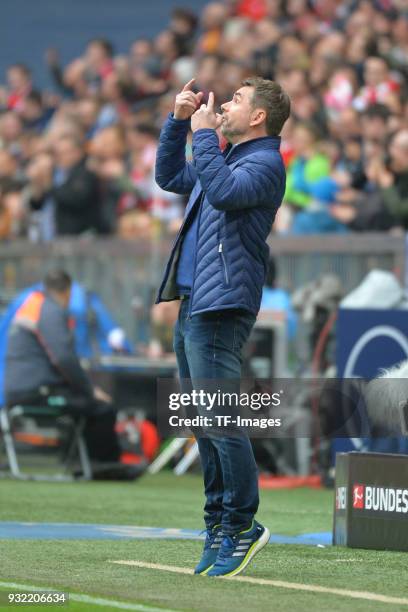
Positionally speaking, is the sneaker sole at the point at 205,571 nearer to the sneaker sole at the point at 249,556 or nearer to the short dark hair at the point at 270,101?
the sneaker sole at the point at 249,556

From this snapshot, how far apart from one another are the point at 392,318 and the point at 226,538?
5.73 m

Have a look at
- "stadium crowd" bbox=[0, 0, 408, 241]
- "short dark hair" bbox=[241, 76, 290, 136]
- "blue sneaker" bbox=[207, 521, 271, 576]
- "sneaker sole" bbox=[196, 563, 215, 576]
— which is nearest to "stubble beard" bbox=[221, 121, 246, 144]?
"short dark hair" bbox=[241, 76, 290, 136]

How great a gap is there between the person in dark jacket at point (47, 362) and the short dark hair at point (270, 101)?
6.39 m

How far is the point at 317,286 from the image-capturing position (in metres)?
13.7

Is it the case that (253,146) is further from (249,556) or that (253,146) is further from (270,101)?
(249,556)

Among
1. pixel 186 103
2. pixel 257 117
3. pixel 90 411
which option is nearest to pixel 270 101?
pixel 257 117

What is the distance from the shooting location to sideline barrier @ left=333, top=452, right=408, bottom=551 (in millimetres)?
7480

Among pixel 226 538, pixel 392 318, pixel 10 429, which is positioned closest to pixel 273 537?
pixel 226 538

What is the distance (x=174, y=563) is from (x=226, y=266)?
1.46 metres

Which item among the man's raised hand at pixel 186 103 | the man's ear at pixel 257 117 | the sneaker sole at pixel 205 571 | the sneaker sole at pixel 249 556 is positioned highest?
the man's raised hand at pixel 186 103

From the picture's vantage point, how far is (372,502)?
7.57m

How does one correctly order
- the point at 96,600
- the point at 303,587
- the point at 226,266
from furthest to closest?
the point at 226,266, the point at 303,587, the point at 96,600

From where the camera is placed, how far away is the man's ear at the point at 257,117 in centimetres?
653

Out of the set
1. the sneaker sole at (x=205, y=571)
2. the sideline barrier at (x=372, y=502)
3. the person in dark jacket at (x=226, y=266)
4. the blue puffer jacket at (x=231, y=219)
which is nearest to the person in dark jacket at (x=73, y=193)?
the sideline barrier at (x=372, y=502)
